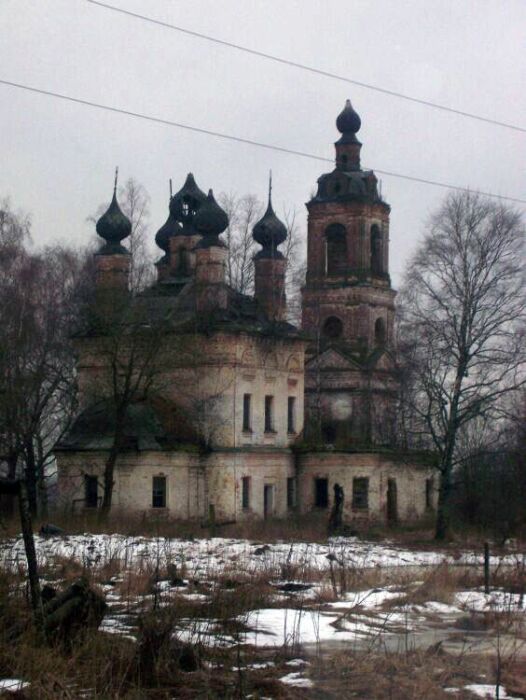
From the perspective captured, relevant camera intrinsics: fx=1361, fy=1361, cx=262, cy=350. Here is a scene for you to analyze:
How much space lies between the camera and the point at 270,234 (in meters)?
52.1

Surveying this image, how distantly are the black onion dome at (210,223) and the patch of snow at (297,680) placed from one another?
3378 cm

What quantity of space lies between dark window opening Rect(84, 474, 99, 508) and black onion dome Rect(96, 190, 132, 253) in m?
9.68

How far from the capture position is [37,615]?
44.8 feet

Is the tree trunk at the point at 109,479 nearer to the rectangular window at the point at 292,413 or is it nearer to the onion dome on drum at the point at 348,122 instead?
the rectangular window at the point at 292,413

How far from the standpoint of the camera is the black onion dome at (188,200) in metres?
52.5

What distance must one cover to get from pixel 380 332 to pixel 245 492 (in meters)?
15.1

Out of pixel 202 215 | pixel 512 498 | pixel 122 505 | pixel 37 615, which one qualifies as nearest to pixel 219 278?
pixel 202 215

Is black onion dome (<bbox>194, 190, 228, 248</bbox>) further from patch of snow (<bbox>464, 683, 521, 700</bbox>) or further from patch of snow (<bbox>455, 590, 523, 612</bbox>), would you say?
patch of snow (<bbox>464, 683, 521, 700</bbox>)

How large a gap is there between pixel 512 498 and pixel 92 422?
1425cm

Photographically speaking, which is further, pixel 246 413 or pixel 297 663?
pixel 246 413

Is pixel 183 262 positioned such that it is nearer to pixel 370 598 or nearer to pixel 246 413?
pixel 246 413

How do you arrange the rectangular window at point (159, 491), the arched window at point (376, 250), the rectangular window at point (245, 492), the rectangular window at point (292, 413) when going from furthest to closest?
the arched window at point (376, 250)
the rectangular window at point (292, 413)
the rectangular window at point (245, 492)
the rectangular window at point (159, 491)

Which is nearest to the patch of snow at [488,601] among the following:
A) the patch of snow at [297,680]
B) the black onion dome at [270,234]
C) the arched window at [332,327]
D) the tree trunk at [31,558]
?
the patch of snow at [297,680]

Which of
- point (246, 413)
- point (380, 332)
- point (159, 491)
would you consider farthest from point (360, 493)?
point (380, 332)
